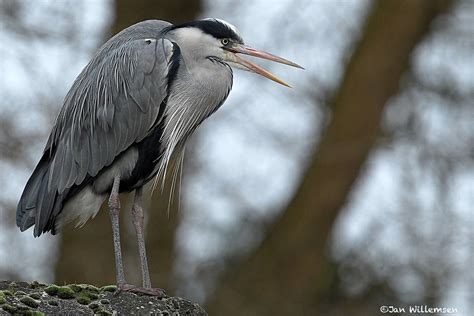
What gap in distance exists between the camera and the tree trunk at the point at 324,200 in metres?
8.99

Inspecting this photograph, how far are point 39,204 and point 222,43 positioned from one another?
1.32 m

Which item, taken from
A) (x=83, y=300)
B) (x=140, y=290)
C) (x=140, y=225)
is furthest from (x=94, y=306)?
(x=140, y=225)

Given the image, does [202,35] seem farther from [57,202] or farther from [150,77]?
[57,202]

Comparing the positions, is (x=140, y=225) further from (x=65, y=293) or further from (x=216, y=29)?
(x=65, y=293)

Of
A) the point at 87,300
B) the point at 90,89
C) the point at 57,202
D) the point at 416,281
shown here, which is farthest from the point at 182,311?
the point at 416,281

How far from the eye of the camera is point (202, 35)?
652 centimetres

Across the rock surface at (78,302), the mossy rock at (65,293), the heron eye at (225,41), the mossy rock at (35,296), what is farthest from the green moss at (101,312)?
the heron eye at (225,41)

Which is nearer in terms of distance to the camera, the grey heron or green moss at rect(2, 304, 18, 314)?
green moss at rect(2, 304, 18, 314)

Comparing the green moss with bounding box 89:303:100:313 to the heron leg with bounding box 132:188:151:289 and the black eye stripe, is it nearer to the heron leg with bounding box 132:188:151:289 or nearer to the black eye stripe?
the heron leg with bounding box 132:188:151:289

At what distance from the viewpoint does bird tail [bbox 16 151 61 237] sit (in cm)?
634

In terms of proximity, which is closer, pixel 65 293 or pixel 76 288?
pixel 65 293

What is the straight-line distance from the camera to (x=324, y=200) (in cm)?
895

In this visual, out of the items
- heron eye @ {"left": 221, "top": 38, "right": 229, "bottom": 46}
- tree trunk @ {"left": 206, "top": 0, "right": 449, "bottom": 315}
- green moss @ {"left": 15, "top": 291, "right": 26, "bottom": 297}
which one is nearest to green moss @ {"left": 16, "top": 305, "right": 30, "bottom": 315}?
green moss @ {"left": 15, "top": 291, "right": 26, "bottom": 297}

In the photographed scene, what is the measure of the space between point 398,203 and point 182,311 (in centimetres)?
488
